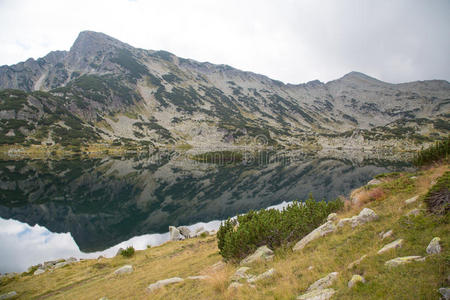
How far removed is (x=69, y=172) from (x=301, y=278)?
87460 mm

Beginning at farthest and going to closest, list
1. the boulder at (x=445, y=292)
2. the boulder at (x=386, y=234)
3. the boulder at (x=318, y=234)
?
the boulder at (x=318, y=234), the boulder at (x=386, y=234), the boulder at (x=445, y=292)

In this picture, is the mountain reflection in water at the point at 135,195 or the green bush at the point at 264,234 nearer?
the green bush at the point at 264,234

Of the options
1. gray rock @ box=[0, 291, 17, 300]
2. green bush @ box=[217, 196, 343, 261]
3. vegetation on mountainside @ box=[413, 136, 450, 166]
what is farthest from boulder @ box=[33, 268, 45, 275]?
vegetation on mountainside @ box=[413, 136, 450, 166]

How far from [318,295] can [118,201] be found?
5277 cm

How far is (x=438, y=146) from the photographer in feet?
65.3

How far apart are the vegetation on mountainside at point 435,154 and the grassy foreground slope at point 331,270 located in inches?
141

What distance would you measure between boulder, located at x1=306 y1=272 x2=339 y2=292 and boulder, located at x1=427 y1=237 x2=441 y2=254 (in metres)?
2.78

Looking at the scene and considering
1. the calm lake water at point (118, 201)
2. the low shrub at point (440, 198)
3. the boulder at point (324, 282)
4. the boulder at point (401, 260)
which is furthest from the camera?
the calm lake water at point (118, 201)

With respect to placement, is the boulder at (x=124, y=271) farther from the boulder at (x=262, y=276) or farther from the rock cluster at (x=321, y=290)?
the rock cluster at (x=321, y=290)

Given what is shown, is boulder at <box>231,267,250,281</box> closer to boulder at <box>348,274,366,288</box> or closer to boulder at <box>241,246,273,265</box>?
boulder at <box>241,246,273,265</box>

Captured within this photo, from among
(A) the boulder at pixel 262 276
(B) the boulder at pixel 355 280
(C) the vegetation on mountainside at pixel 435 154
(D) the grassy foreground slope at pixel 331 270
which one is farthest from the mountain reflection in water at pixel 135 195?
(B) the boulder at pixel 355 280

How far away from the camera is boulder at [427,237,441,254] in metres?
6.31

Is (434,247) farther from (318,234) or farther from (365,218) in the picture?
(318,234)

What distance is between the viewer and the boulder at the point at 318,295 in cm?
644
